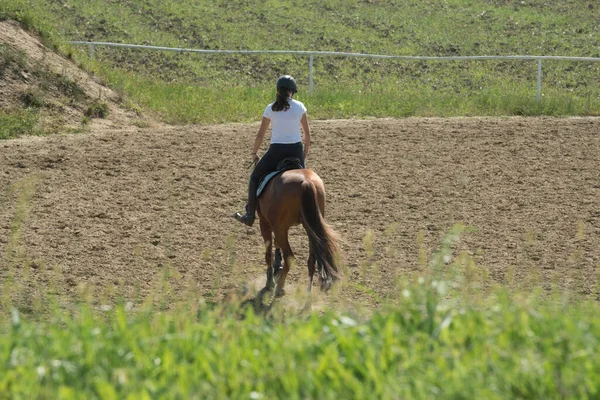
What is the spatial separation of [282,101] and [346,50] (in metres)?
21.4

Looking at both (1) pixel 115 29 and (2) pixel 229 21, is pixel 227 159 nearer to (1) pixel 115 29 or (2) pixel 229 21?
(1) pixel 115 29

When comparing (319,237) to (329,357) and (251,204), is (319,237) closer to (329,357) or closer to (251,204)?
(251,204)

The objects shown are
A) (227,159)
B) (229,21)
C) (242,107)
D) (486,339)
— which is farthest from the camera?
(229,21)

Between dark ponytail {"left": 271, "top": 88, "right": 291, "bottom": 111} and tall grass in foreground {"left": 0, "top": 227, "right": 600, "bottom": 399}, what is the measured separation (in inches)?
182

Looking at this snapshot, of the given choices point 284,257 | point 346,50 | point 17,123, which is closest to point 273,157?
point 284,257

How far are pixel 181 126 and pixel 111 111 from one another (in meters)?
1.43

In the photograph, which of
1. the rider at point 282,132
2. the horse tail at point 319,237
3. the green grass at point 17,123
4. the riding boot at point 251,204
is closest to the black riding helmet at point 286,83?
the rider at point 282,132

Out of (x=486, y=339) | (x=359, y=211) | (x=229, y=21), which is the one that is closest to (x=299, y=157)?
(x=359, y=211)

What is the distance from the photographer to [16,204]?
1253 cm

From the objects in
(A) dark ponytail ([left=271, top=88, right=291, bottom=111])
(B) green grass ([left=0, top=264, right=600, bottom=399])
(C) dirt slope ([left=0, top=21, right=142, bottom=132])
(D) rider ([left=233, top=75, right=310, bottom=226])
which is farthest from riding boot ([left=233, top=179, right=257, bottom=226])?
(C) dirt slope ([left=0, top=21, right=142, bottom=132])

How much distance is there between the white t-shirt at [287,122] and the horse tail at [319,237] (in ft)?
2.41

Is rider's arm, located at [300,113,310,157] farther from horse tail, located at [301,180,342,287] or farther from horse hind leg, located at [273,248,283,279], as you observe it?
horse hind leg, located at [273,248,283,279]

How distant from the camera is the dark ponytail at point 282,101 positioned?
9680 millimetres

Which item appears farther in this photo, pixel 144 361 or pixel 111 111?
pixel 111 111
